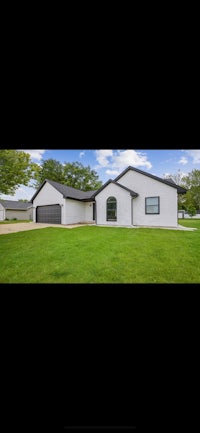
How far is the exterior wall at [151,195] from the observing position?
845 cm

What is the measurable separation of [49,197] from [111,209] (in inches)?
162

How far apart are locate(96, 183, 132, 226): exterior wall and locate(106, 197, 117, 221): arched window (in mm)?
168

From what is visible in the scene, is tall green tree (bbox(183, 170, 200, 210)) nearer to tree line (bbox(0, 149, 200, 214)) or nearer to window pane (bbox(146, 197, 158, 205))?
tree line (bbox(0, 149, 200, 214))

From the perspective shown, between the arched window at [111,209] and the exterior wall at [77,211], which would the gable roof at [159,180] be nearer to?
the arched window at [111,209]

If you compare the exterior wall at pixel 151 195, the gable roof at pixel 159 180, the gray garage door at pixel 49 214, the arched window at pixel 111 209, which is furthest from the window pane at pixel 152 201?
the gray garage door at pixel 49 214

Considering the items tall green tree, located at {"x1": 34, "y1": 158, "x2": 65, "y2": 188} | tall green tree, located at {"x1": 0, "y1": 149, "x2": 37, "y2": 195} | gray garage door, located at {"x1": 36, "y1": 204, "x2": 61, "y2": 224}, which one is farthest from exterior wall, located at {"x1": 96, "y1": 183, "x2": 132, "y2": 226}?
tall green tree, located at {"x1": 34, "y1": 158, "x2": 65, "y2": 188}

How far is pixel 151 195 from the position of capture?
901 cm

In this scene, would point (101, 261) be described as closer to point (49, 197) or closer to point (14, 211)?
point (49, 197)

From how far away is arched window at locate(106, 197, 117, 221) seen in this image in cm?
951

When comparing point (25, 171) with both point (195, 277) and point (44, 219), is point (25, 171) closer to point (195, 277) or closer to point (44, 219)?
point (44, 219)
